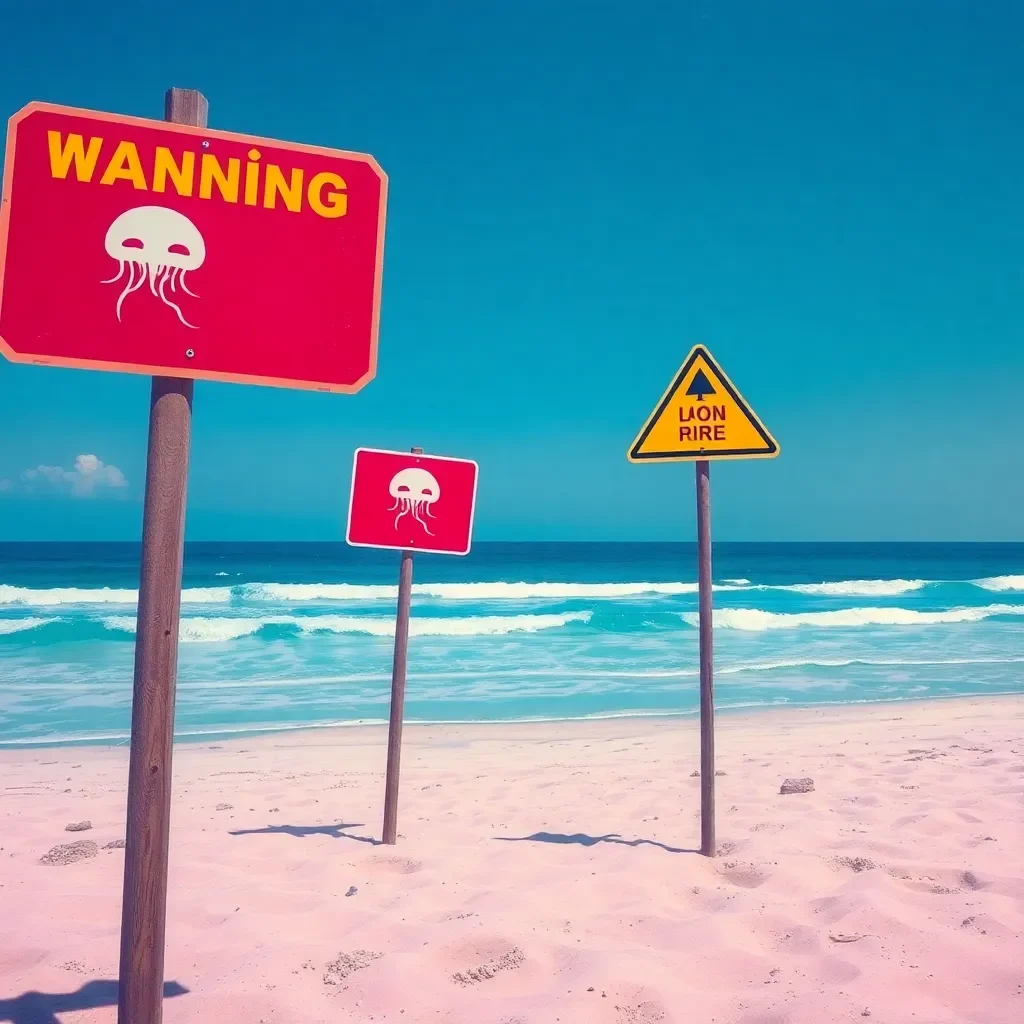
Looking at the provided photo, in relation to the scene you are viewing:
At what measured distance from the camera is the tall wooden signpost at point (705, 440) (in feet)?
14.3

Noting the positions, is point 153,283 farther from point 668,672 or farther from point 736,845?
point 668,672

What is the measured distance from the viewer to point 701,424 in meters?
4.44

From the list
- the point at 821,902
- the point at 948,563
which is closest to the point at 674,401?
the point at 821,902

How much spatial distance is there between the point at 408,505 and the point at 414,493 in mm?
80

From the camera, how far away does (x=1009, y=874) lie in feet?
13.1

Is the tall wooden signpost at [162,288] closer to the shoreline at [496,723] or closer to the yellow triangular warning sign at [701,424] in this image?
the yellow triangular warning sign at [701,424]

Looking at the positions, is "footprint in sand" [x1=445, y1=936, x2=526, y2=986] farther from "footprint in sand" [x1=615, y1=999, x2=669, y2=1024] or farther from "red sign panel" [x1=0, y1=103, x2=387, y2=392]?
"red sign panel" [x1=0, y1=103, x2=387, y2=392]

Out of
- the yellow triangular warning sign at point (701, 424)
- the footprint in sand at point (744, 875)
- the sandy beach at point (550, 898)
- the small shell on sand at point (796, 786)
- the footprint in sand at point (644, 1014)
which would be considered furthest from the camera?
the small shell on sand at point (796, 786)

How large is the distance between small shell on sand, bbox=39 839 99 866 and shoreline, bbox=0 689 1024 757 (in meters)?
4.21

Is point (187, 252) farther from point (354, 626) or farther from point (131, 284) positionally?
point (354, 626)

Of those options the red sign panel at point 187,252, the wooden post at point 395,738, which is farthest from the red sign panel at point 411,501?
the red sign panel at point 187,252

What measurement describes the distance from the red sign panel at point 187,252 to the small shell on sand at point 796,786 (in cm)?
544

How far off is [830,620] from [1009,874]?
22396 mm

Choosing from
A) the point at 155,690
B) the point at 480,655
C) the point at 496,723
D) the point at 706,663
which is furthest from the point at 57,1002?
the point at 480,655
